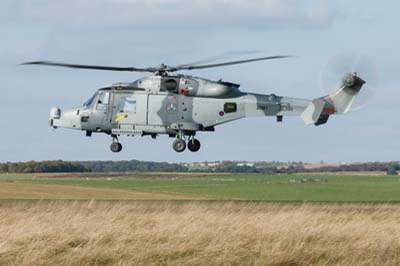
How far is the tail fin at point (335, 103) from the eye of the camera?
47.0 meters

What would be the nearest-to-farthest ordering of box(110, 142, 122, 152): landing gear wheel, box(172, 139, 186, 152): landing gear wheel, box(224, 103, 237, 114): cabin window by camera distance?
box(224, 103, 237, 114): cabin window < box(172, 139, 186, 152): landing gear wheel < box(110, 142, 122, 152): landing gear wheel

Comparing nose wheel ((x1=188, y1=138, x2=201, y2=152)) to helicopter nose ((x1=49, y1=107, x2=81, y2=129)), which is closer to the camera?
nose wheel ((x1=188, y1=138, x2=201, y2=152))

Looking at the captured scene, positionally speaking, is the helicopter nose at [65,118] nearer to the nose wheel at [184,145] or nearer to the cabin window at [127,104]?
the cabin window at [127,104]

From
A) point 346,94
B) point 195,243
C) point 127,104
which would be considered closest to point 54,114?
point 127,104

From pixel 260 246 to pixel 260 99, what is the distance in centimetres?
1863

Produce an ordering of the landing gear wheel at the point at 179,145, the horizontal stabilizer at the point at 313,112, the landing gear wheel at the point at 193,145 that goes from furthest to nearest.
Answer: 1. the landing gear wheel at the point at 193,145
2. the landing gear wheel at the point at 179,145
3. the horizontal stabilizer at the point at 313,112

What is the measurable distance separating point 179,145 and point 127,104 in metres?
3.73

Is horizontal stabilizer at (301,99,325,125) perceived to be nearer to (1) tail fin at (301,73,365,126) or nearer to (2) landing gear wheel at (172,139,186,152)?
(1) tail fin at (301,73,365,126)

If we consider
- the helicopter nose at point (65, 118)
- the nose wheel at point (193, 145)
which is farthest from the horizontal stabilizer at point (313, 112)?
the helicopter nose at point (65, 118)

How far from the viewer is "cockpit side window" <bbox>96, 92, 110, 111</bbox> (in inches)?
1975

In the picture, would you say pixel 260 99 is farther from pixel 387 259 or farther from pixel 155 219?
pixel 387 259

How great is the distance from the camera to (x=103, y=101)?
50.3 metres

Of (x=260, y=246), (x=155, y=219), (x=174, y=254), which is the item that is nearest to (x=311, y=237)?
(x=260, y=246)

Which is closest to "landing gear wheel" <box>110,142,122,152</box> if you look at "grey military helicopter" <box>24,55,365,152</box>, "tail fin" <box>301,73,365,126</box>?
"grey military helicopter" <box>24,55,365,152</box>
